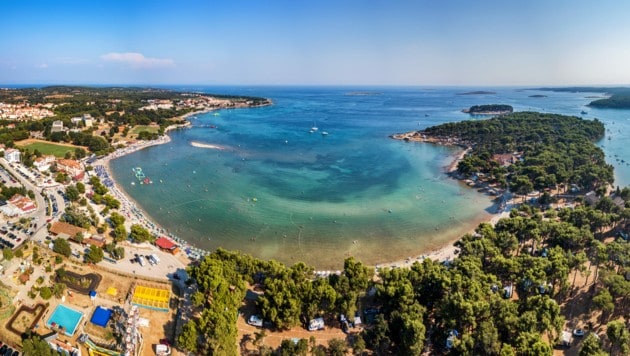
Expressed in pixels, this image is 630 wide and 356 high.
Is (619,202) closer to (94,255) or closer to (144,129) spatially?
(94,255)

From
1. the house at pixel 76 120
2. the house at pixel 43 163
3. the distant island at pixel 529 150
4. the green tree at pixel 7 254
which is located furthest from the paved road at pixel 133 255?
the house at pixel 76 120

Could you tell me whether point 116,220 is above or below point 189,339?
above

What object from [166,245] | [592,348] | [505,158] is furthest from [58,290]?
[505,158]

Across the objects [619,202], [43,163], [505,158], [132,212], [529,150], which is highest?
[529,150]

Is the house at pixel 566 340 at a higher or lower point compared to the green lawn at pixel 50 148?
lower

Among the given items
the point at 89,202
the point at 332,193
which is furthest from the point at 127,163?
the point at 332,193

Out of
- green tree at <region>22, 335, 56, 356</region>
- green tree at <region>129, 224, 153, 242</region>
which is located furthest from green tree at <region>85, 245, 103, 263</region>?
green tree at <region>22, 335, 56, 356</region>

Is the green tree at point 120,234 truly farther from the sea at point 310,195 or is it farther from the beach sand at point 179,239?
the sea at point 310,195
